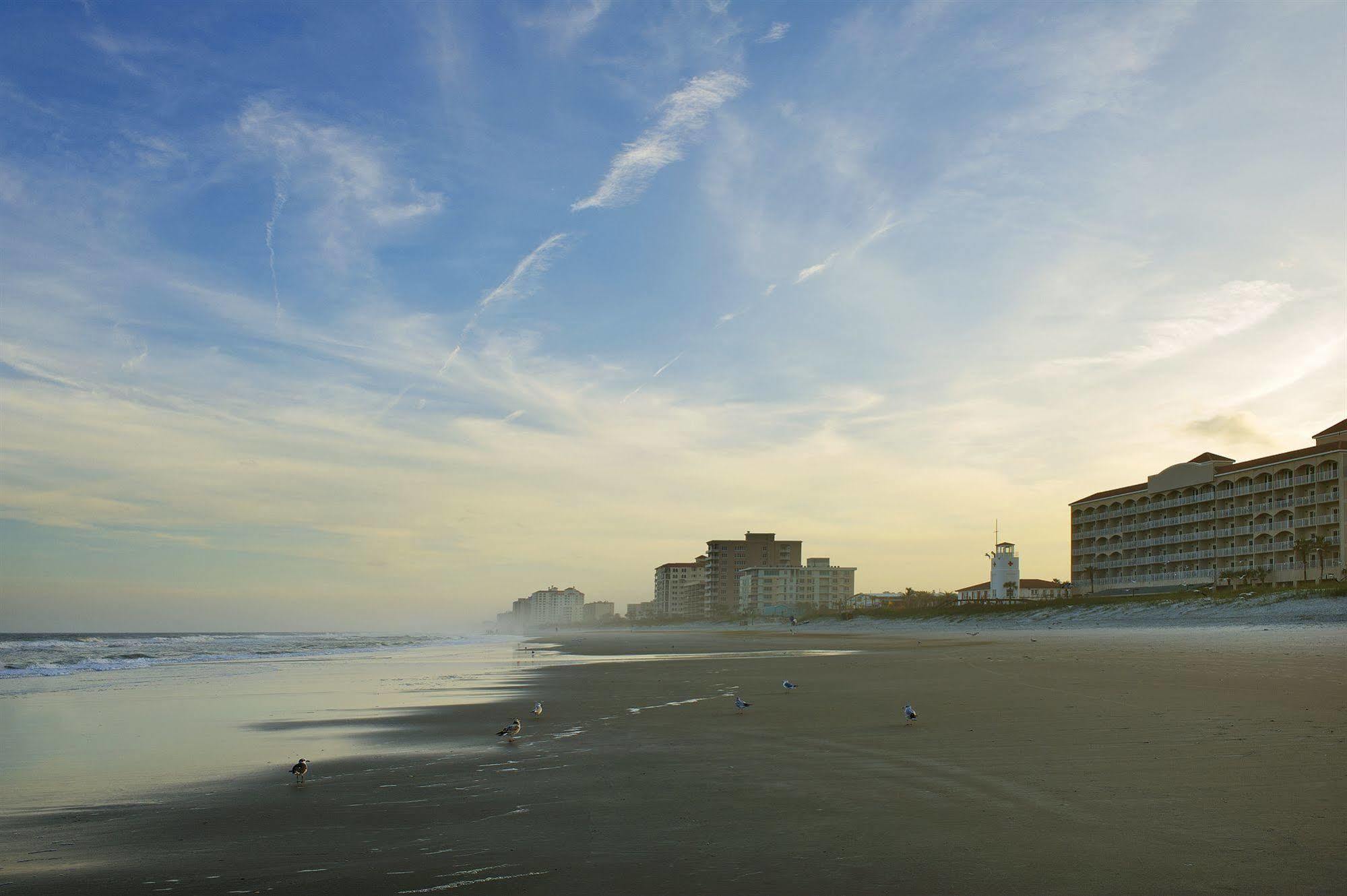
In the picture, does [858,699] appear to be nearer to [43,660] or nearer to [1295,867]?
[1295,867]

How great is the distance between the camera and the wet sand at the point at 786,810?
6664 millimetres

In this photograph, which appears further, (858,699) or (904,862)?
(858,699)

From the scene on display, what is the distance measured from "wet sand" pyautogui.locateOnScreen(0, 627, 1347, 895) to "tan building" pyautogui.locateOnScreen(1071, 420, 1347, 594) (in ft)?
250

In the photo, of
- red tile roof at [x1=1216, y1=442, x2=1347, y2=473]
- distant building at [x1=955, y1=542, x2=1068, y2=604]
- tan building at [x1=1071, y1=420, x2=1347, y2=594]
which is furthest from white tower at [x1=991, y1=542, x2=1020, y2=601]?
red tile roof at [x1=1216, y1=442, x2=1347, y2=473]

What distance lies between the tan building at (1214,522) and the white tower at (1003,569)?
13.5 m

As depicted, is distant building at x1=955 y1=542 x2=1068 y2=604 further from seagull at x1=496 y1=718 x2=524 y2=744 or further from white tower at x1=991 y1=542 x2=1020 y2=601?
seagull at x1=496 y1=718 x2=524 y2=744

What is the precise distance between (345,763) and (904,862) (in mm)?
8766

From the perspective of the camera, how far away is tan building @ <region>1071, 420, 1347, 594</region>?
3039 inches

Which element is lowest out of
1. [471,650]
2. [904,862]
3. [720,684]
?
[471,650]

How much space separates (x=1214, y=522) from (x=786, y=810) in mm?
99170

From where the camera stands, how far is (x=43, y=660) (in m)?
40.7

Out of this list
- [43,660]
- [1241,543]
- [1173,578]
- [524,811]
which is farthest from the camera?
[1173,578]

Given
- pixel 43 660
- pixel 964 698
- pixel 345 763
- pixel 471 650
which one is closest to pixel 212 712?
pixel 345 763

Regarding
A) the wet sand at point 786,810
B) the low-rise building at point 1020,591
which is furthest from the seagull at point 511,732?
the low-rise building at point 1020,591
